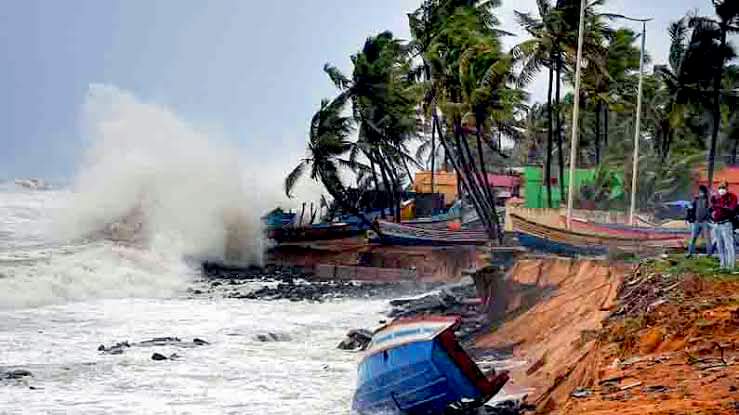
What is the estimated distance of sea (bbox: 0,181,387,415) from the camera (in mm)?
13758

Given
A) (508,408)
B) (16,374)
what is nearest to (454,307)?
(16,374)

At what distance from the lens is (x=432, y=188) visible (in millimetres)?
49312

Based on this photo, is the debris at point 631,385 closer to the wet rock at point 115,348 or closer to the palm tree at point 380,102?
the wet rock at point 115,348

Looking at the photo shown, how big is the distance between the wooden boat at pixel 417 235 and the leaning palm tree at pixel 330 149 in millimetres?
3273

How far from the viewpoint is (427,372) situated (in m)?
11.2

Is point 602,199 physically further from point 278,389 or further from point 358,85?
point 278,389

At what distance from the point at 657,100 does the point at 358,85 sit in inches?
540

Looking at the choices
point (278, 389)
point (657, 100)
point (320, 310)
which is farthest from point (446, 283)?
point (657, 100)

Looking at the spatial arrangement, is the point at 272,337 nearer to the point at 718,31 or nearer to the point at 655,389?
the point at 655,389

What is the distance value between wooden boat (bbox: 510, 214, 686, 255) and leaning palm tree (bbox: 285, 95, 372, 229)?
14392 mm

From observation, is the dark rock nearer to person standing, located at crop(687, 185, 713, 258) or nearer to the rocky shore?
the rocky shore

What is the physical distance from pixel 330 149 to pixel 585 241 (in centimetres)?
1721

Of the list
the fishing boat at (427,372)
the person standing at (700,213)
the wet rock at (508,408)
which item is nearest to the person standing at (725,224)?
the person standing at (700,213)

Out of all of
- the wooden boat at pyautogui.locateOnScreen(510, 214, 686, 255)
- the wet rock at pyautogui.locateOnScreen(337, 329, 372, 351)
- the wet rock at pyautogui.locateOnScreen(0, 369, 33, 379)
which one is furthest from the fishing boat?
the wooden boat at pyautogui.locateOnScreen(510, 214, 686, 255)
